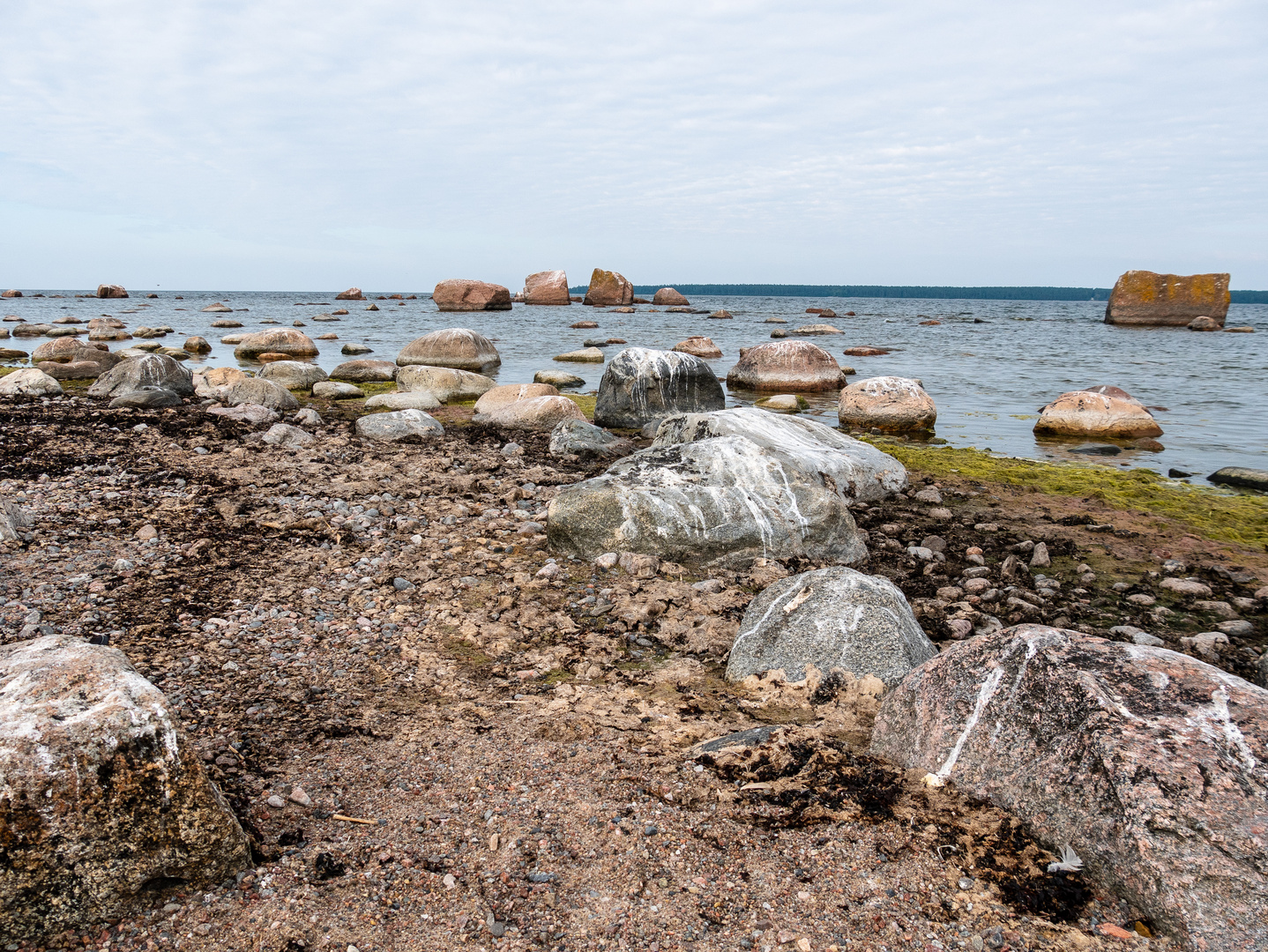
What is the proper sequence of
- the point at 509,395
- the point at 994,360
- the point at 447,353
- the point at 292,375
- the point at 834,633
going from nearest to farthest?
the point at 834,633 → the point at 509,395 → the point at 292,375 → the point at 447,353 → the point at 994,360

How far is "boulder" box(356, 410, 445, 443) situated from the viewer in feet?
32.4

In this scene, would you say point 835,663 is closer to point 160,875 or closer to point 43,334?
point 160,875

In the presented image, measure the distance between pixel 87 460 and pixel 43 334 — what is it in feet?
102

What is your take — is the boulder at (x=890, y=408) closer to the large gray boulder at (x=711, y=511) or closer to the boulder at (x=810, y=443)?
the boulder at (x=810, y=443)

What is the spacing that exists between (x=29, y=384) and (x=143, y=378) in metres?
1.59

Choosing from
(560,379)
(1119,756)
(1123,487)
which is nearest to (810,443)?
(1123,487)

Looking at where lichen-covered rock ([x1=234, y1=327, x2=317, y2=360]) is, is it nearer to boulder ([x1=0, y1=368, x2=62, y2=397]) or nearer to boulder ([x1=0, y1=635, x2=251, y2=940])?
boulder ([x1=0, y1=368, x2=62, y2=397])

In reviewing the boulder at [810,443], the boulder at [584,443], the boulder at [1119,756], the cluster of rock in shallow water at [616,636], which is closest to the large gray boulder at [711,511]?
the cluster of rock in shallow water at [616,636]

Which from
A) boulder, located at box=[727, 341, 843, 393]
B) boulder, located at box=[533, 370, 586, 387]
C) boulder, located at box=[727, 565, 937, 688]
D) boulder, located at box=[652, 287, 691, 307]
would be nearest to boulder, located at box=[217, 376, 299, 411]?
boulder, located at box=[533, 370, 586, 387]

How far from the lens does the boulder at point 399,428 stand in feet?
32.4

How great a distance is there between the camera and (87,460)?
7.59m

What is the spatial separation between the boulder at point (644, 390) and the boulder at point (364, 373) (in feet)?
23.3

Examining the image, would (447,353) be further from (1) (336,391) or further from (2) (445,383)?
(1) (336,391)

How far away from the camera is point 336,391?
567 inches
